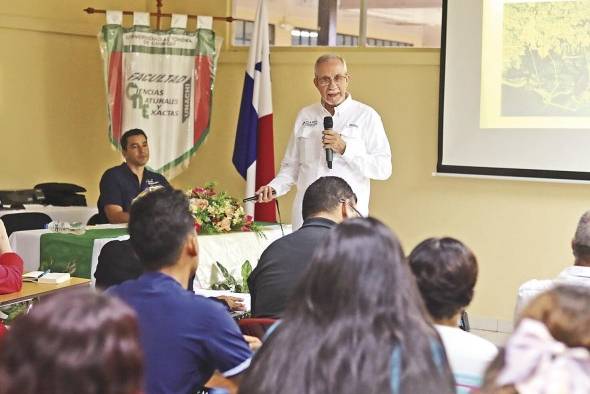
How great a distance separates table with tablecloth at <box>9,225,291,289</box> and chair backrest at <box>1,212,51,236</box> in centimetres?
55

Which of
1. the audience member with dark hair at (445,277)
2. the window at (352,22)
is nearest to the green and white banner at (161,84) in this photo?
the window at (352,22)

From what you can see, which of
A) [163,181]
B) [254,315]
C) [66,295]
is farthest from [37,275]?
[66,295]

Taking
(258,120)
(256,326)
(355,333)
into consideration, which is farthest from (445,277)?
(258,120)

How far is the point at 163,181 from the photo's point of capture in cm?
584

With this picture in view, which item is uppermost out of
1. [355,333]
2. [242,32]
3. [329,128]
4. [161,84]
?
[242,32]

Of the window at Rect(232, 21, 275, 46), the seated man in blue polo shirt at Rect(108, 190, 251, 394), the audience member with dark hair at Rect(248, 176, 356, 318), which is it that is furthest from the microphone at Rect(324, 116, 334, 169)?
the window at Rect(232, 21, 275, 46)

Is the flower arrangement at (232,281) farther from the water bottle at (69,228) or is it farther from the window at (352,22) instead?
the window at (352,22)

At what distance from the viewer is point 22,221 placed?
18.0ft

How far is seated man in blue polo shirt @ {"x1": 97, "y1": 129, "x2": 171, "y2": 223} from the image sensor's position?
5.52 metres

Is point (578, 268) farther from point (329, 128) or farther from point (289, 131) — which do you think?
point (289, 131)

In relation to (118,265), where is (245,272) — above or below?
below

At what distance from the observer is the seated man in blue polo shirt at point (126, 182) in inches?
217

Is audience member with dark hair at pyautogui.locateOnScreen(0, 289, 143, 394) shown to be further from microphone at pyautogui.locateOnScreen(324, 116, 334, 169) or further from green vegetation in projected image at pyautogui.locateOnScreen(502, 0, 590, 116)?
green vegetation in projected image at pyautogui.locateOnScreen(502, 0, 590, 116)

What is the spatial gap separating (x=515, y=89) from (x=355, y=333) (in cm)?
466
